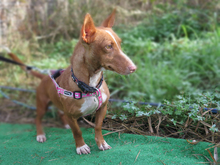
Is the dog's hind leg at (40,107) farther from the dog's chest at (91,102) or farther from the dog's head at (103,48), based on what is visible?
the dog's head at (103,48)

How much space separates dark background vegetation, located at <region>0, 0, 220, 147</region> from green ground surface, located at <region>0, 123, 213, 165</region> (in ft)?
0.58

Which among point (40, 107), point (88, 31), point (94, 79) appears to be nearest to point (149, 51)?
point (40, 107)

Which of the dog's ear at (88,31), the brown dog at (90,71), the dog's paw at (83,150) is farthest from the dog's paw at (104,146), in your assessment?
the dog's ear at (88,31)

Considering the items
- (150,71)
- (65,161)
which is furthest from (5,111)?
(150,71)

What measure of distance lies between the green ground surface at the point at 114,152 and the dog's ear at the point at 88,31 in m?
1.00

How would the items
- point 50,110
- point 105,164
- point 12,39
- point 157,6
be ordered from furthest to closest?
point 157,6
point 12,39
point 50,110
point 105,164

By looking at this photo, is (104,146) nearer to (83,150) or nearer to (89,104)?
(83,150)

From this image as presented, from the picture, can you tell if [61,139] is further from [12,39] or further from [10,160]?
[12,39]

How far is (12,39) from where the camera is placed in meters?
5.02

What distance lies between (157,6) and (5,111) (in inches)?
196

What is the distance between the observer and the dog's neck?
1.66 metres

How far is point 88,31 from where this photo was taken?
1.57 meters

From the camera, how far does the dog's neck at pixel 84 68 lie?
1.66 metres

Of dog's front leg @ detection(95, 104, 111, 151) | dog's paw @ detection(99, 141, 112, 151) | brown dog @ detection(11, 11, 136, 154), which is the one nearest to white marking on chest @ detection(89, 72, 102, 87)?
brown dog @ detection(11, 11, 136, 154)
